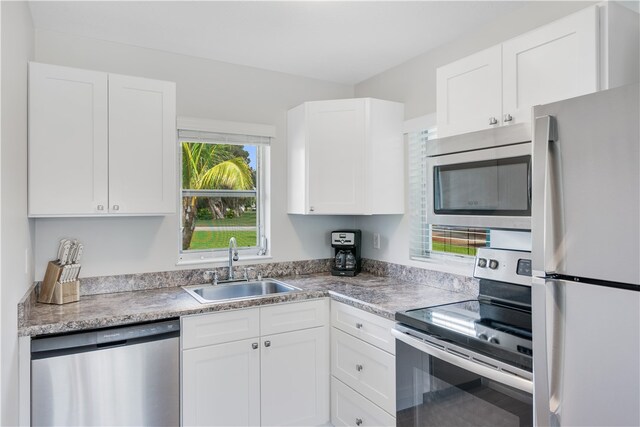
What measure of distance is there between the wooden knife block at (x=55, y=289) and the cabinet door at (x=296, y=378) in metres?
1.08

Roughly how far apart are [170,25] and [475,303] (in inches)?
89.6

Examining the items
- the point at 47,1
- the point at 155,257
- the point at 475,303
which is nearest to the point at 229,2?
the point at 47,1

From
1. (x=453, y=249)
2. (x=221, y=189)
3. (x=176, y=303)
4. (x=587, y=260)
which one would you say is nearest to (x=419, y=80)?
(x=453, y=249)

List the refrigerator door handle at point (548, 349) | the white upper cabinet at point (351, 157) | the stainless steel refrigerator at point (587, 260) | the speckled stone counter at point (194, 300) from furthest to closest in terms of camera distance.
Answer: the white upper cabinet at point (351, 157)
the speckled stone counter at point (194, 300)
the refrigerator door handle at point (548, 349)
the stainless steel refrigerator at point (587, 260)

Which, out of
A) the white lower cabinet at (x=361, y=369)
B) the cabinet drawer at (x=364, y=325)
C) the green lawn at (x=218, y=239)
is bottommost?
the white lower cabinet at (x=361, y=369)

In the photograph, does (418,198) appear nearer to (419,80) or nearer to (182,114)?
(419,80)

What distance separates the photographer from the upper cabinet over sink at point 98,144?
6.86 feet

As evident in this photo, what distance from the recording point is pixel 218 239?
119 inches

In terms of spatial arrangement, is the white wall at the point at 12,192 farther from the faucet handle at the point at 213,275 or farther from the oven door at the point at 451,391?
the oven door at the point at 451,391

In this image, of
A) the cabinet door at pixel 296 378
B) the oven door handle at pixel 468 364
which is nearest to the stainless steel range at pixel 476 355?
the oven door handle at pixel 468 364

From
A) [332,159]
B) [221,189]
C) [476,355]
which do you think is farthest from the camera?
[221,189]

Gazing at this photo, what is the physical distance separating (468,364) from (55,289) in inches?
82.2

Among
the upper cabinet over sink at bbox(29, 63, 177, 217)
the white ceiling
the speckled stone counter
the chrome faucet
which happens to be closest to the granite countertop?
the speckled stone counter

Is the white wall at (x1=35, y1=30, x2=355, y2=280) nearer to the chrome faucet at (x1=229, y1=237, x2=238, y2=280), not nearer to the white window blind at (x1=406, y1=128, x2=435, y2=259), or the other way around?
the chrome faucet at (x1=229, y1=237, x2=238, y2=280)
